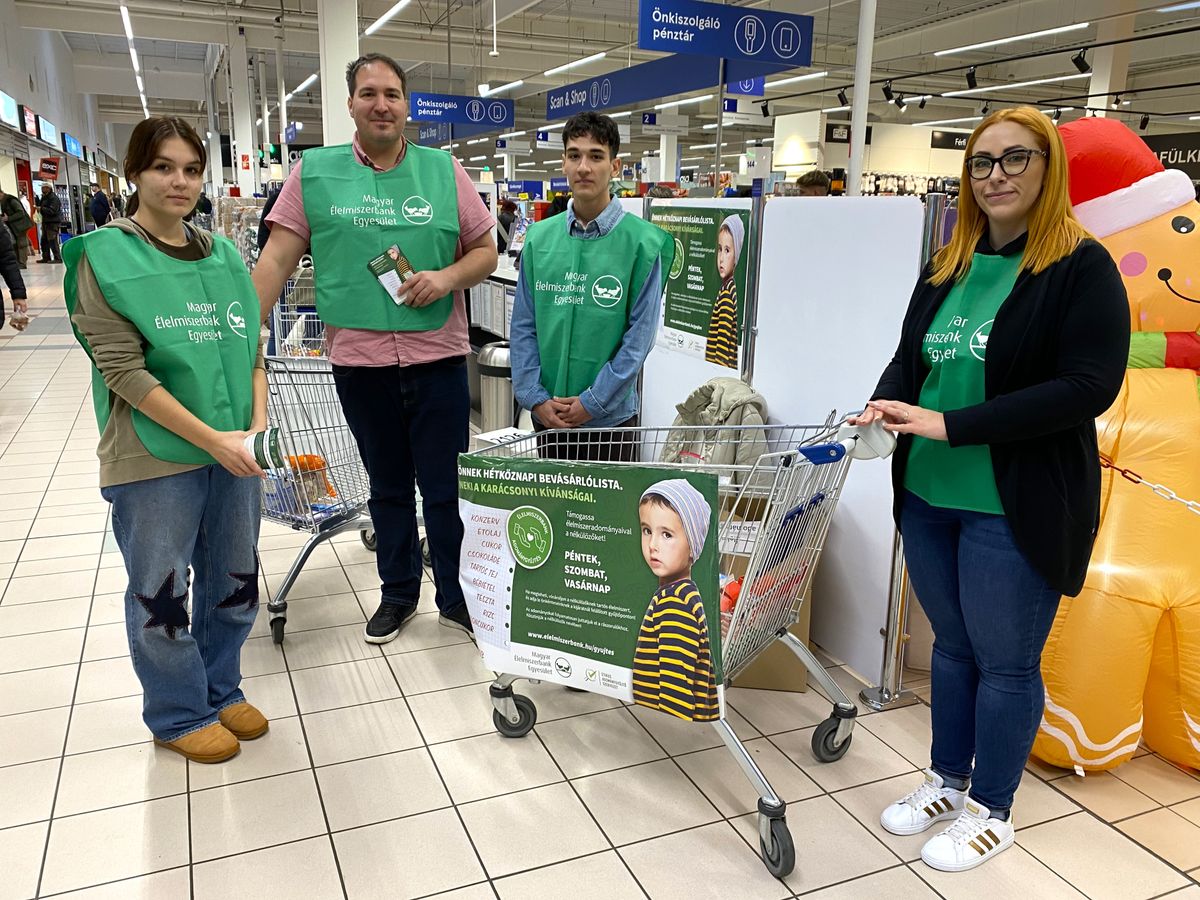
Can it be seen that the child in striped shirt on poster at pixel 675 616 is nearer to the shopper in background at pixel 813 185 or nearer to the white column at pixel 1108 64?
the shopper in background at pixel 813 185

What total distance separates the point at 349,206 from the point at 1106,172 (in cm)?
234

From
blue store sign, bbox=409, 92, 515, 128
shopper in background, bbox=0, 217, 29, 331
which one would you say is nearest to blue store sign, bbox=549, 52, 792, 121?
blue store sign, bbox=409, 92, 515, 128

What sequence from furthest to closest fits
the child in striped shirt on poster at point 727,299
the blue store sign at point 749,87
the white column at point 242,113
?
the white column at point 242,113 → the blue store sign at point 749,87 → the child in striped shirt on poster at point 727,299

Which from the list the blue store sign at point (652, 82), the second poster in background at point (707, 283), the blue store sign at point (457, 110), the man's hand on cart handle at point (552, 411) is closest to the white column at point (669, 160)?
the blue store sign at point (457, 110)

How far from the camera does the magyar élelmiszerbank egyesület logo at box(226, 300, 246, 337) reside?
245 centimetres

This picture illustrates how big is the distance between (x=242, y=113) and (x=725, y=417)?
19.0 meters

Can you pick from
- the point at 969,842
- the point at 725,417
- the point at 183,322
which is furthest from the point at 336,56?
the point at 969,842

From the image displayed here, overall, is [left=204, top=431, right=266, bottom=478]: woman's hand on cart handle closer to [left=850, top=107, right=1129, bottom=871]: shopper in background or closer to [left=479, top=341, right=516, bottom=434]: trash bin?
A: [left=850, top=107, right=1129, bottom=871]: shopper in background

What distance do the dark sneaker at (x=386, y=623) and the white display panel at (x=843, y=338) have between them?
158 cm

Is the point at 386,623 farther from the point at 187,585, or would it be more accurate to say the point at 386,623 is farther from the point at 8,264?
the point at 8,264

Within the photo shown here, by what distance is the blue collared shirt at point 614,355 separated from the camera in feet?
9.50

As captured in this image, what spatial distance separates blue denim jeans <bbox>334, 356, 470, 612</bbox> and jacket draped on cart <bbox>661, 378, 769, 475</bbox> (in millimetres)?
816

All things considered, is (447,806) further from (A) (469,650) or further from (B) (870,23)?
(B) (870,23)

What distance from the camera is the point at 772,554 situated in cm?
235
